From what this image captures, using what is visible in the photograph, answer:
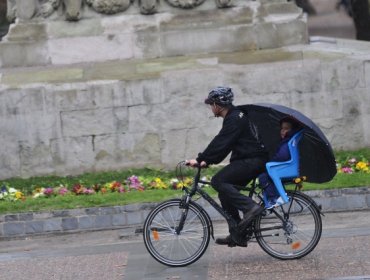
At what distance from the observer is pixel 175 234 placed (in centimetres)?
1088

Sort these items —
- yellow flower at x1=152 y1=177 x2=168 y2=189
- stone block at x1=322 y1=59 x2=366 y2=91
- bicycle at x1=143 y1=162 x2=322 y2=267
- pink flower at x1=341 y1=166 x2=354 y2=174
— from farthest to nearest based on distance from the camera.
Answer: stone block at x1=322 y1=59 x2=366 y2=91
yellow flower at x1=152 y1=177 x2=168 y2=189
pink flower at x1=341 y1=166 x2=354 y2=174
bicycle at x1=143 y1=162 x2=322 y2=267

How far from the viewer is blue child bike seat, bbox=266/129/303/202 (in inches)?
421

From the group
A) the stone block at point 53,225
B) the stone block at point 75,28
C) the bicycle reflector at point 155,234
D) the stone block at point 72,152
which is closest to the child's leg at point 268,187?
the bicycle reflector at point 155,234

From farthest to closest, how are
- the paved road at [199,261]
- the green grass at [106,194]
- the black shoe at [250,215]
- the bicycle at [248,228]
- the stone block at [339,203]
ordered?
1. the green grass at [106,194]
2. the stone block at [339,203]
3. the bicycle at [248,228]
4. the black shoe at [250,215]
5. the paved road at [199,261]

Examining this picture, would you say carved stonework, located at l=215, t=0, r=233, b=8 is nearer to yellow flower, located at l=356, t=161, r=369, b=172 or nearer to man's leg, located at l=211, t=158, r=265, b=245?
yellow flower, located at l=356, t=161, r=369, b=172

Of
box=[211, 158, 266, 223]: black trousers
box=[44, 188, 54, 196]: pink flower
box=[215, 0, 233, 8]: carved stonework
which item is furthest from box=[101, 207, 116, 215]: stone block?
box=[215, 0, 233, 8]: carved stonework

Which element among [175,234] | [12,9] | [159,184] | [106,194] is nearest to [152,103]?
[159,184]

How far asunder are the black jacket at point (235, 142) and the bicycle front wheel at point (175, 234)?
53cm

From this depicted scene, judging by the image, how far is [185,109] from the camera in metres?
15.4

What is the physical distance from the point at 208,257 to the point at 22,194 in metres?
4.14

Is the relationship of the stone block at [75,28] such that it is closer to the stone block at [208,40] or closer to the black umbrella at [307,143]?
the stone block at [208,40]

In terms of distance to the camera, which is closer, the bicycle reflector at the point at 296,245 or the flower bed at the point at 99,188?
the bicycle reflector at the point at 296,245

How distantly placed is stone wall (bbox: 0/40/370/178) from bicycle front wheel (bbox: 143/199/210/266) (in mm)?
4619

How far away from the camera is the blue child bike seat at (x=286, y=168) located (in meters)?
10.7
